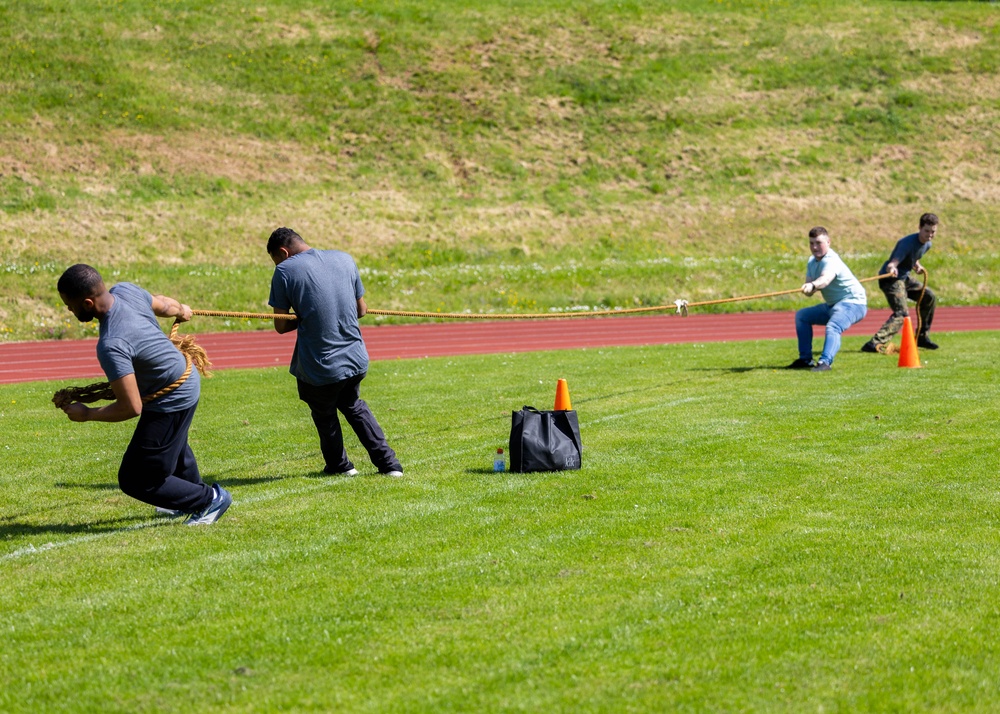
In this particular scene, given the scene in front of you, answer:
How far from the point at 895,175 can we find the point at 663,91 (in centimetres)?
924

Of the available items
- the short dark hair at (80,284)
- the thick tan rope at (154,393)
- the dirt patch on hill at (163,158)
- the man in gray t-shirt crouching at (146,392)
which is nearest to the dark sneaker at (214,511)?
the man in gray t-shirt crouching at (146,392)

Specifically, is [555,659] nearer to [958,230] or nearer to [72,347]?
[72,347]

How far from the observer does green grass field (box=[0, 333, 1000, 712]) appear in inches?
170

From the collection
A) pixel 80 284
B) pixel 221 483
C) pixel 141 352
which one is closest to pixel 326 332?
pixel 221 483

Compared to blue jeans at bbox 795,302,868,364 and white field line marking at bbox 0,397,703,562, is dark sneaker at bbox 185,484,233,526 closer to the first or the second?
white field line marking at bbox 0,397,703,562

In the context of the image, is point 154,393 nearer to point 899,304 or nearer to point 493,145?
point 899,304

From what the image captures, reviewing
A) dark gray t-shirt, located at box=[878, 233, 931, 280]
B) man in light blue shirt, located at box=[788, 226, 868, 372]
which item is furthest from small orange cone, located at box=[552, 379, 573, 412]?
dark gray t-shirt, located at box=[878, 233, 931, 280]

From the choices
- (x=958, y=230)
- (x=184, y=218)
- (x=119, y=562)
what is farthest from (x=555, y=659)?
(x=958, y=230)

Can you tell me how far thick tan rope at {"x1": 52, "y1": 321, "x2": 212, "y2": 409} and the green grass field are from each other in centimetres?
85

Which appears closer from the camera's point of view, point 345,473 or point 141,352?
point 141,352

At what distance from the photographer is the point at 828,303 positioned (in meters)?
14.2

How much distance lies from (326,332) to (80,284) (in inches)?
83.6

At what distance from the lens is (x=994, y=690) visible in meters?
4.14

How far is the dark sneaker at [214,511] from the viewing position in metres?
7.06
